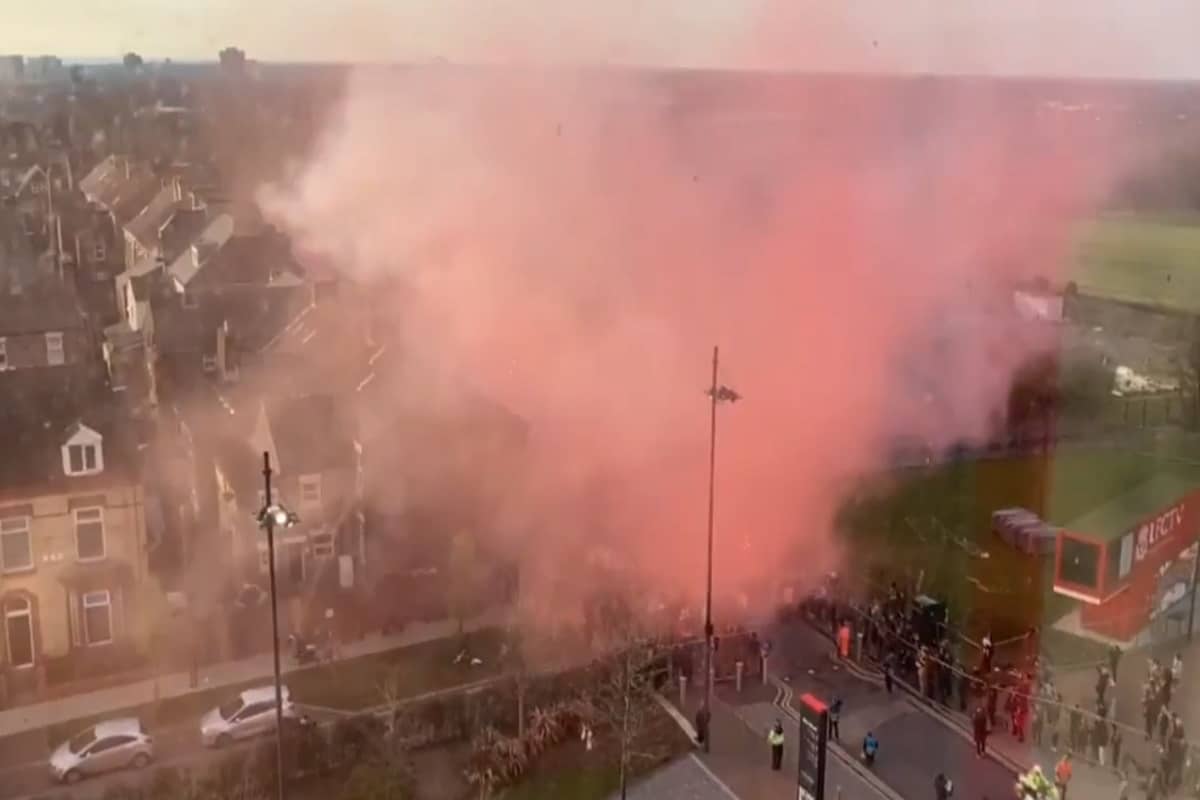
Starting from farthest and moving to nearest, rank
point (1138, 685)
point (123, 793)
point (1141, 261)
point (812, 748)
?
point (1141, 261) → point (1138, 685) → point (123, 793) → point (812, 748)

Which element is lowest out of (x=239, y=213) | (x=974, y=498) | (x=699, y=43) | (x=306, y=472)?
(x=974, y=498)

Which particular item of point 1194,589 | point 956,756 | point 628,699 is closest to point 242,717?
point 628,699

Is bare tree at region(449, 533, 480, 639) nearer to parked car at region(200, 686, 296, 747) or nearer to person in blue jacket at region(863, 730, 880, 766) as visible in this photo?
parked car at region(200, 686, 296, 747)

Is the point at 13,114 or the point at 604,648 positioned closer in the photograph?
the point at 13,114

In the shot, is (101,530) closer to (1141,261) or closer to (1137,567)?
(1137,567)

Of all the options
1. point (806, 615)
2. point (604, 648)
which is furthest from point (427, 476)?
point (806, 615)

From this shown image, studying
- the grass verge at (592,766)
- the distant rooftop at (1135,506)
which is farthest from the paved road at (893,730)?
the distant rooftop at (1135,506)

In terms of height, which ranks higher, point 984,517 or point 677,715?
point 984,517

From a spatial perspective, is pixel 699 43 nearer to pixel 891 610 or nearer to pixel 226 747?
pixel 891 610
